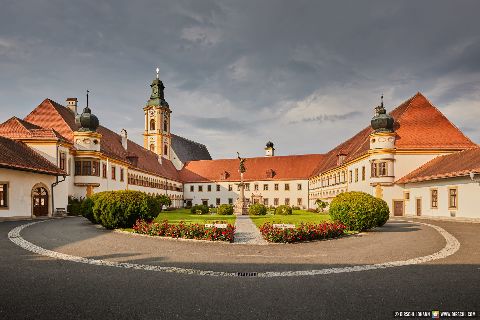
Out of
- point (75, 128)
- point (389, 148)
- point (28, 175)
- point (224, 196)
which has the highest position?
point (75, 128)

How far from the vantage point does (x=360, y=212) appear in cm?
1745

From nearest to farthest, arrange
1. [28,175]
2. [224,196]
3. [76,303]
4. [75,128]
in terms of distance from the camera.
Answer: [76,303] < [28,175] < [75,128] < [224,196]

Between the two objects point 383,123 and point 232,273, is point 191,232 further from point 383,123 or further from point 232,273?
point 383,123

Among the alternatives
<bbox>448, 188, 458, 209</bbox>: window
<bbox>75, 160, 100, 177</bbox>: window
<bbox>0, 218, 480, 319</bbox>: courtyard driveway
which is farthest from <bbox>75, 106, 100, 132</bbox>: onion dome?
<bbox>448, 188, 458, 209</bbox>: window

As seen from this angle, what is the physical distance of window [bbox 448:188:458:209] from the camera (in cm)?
2741

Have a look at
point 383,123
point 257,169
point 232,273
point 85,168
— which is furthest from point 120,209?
point 257,169

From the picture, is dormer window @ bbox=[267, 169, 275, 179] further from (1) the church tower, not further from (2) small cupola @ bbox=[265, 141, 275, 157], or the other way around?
(2) small cupola @ bbox=[265, 141, 275, 157]

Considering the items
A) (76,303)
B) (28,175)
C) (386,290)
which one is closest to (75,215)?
(28,175)

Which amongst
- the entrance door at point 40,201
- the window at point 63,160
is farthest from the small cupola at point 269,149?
the entrance door at point 40,201

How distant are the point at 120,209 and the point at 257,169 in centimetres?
5137

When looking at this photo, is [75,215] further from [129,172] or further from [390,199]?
[390,199]

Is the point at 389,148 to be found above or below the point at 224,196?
above

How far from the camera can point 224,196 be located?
67.6 m

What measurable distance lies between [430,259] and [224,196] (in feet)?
190
